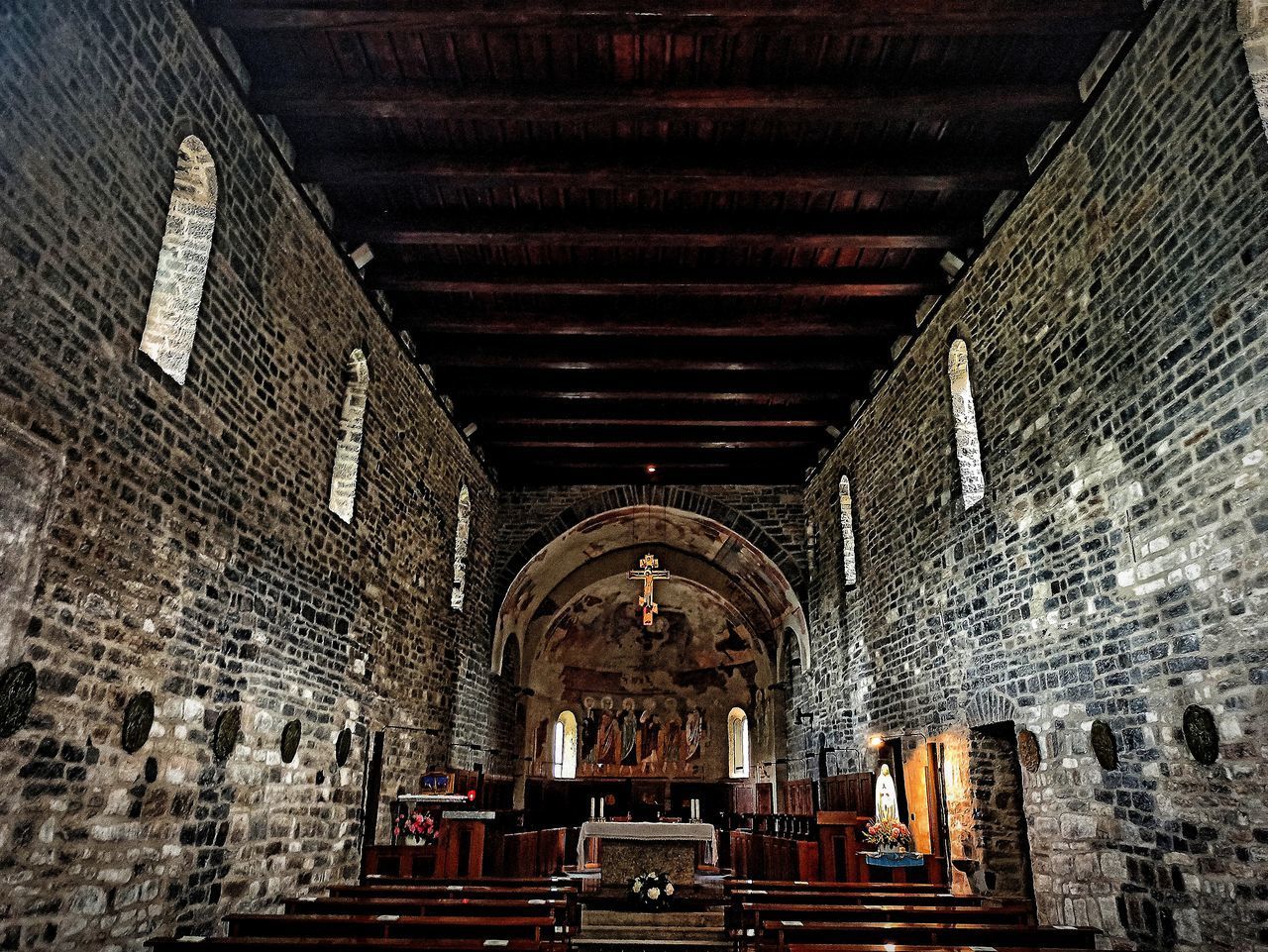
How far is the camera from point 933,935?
6.18 m

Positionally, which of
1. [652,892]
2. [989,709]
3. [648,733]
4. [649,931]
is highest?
[648,733]

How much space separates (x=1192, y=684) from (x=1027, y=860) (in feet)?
13.9

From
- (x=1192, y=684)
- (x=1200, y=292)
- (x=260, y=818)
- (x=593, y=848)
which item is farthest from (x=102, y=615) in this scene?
(x=593, y=848)

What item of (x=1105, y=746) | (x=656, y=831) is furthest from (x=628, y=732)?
(x=1105, y=746)

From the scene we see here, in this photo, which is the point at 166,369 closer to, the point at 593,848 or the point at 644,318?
the point at 644,318

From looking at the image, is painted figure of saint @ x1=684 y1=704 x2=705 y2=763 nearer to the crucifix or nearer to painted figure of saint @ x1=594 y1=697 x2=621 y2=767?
painted figure of saint @ x1=594 y1=697 x2=621 y2=767

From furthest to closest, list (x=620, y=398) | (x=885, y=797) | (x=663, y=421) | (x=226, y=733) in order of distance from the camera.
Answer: (x=663, y=421) → (x=620, y=398) → (x=885, y=797) → (x=226, y=733)

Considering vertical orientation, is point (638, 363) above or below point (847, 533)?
above

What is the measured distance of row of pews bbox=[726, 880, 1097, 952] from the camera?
6.15 metres

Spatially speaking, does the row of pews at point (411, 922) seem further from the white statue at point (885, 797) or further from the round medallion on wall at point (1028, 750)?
the white statue at point (885, 797)

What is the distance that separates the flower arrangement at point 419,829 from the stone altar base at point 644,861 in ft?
7.50

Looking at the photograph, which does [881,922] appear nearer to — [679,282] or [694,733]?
[679,282]

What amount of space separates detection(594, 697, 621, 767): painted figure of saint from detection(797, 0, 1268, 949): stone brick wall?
12.5 metres

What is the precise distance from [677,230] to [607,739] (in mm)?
15155
